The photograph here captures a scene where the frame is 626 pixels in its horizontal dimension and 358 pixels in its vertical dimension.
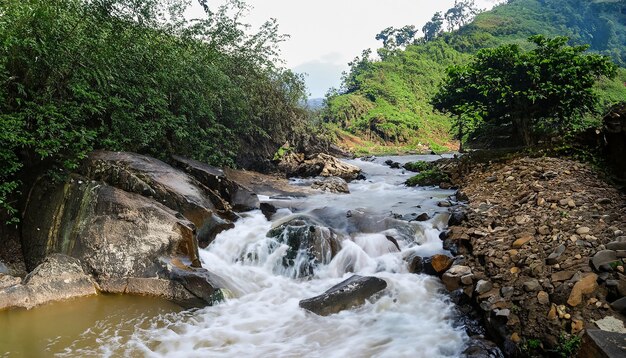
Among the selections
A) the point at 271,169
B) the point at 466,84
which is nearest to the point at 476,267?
the point at 466,84

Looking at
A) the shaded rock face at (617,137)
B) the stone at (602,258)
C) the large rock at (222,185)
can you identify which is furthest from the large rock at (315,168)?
the stone at (602,258)

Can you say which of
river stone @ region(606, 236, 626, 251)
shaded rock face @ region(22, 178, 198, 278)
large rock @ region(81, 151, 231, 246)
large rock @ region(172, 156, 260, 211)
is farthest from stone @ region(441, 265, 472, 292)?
large rock @ region(172, 156, 260, 211)

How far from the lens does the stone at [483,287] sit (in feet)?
18.1

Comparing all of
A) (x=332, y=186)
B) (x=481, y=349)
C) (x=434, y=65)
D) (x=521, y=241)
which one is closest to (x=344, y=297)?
(x=481, y=349)

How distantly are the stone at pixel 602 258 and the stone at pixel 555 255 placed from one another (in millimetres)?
451

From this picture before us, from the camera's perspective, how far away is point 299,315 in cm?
618

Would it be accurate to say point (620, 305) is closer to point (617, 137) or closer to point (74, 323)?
point (617, 137)

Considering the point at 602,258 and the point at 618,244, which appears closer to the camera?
the point at 602,258

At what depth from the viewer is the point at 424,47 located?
8381cm

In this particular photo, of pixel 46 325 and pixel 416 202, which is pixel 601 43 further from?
pixel 46 325

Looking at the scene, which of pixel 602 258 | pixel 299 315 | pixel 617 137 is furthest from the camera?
pixel 617 137

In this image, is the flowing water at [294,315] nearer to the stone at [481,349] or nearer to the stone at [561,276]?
the stone at [481,349]

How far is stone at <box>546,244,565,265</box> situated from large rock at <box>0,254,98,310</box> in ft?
24.2

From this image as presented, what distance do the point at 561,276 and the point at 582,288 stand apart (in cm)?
41
